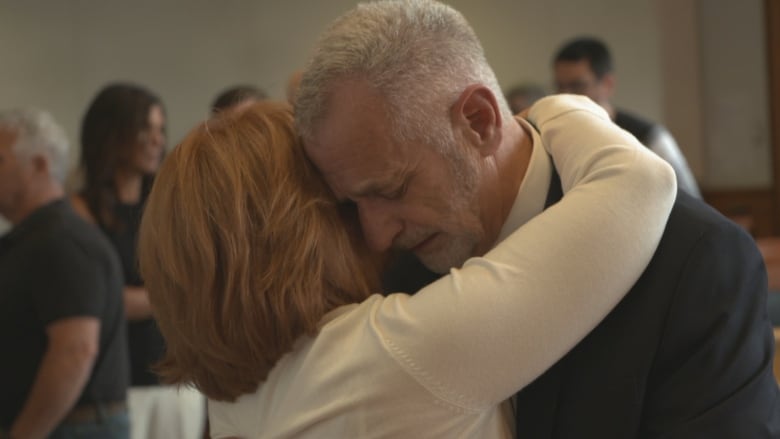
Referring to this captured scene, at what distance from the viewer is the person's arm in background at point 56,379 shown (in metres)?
2.81

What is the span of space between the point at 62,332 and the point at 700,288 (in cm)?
186

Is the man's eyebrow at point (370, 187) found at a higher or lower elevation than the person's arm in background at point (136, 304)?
higher

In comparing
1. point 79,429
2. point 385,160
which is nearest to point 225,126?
point 385,160

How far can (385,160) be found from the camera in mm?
1539

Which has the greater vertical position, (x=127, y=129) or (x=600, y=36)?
(x=127, y=129)

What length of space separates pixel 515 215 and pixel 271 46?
6.40 metres

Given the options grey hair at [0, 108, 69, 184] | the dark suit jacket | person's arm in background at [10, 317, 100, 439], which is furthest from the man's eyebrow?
grey hair at [0, 108, 69, 184]

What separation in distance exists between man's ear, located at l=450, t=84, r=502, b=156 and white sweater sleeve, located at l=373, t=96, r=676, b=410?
0.22 metres

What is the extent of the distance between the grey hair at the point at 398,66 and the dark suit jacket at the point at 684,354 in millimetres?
317

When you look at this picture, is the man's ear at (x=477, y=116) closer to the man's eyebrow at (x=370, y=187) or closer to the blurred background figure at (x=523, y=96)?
the man's eyebrow at (x=370, y=187)

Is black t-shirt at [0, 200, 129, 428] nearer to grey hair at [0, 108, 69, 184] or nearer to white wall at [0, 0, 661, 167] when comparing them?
grey hair at [0, 108, 69, 184]

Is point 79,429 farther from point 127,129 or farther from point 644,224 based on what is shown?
point 644,224

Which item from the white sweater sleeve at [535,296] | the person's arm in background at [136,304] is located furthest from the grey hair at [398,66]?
the person's arm in background at [136,304]

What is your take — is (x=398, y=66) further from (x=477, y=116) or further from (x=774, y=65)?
Result: (x=774, y=65)
